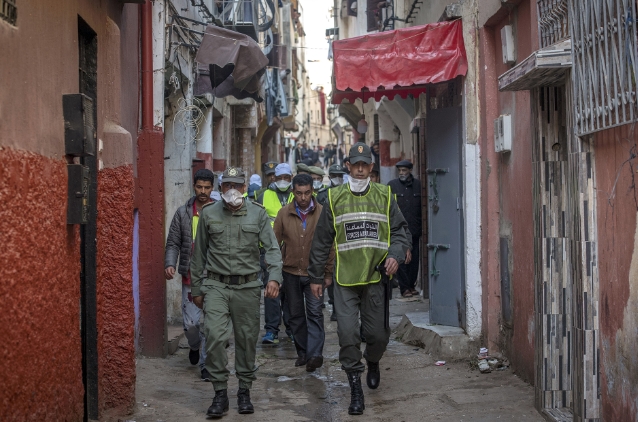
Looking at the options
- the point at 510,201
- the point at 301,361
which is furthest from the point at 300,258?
the point at 510,201

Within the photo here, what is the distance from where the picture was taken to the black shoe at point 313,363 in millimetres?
8039

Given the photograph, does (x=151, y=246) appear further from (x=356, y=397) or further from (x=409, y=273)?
(x=409, y=273)

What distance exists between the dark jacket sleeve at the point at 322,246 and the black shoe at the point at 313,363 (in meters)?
1.37

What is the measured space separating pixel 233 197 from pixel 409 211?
5852 mm

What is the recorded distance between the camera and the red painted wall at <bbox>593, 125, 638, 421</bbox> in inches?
180

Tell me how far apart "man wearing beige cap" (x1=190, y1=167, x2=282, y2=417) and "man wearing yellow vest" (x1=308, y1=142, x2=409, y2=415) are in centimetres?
49

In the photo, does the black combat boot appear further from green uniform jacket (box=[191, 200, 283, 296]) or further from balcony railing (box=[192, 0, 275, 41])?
balcony railing (box=[192, 0, 275, 41])

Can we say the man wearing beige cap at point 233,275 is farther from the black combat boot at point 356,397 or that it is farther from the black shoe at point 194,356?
the black shoe at point 194,356

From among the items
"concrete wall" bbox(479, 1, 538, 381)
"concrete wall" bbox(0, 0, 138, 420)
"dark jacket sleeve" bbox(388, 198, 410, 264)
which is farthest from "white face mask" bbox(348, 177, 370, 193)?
"concrete wall" bbox(0, 0, 138, 420)

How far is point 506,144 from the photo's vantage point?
25.2ft

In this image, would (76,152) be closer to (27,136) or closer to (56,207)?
(56,207)

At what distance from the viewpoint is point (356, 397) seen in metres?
6.50

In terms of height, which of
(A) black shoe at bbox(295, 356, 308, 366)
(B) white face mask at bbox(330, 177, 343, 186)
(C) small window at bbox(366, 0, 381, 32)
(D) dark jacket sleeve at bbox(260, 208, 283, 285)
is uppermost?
(C) small window at bbox(366, 0, 381, 32)

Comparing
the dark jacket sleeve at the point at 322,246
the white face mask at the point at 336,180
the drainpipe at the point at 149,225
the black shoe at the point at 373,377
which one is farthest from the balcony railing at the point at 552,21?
the white face mask at the point at 336,180
